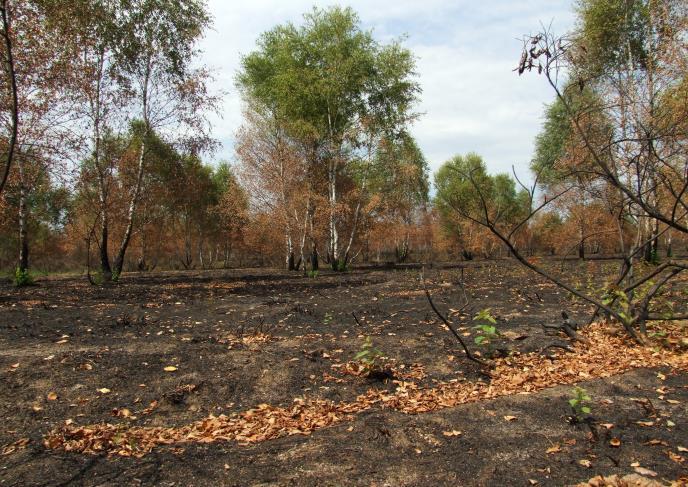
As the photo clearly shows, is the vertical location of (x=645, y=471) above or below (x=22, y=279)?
below

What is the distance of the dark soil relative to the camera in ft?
10.2

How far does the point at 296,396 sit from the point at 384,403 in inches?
36.7

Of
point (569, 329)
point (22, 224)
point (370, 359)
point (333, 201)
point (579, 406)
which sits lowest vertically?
point (579, 406)

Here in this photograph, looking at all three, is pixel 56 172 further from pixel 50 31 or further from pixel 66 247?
pixel 66 247

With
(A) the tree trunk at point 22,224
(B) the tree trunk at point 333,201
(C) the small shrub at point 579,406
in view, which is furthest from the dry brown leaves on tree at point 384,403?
(B) the tree trunk at point 333,201

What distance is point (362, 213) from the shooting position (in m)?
23.9

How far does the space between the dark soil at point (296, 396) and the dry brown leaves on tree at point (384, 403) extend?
6.2 inches

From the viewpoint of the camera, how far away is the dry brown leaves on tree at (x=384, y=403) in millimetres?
3664

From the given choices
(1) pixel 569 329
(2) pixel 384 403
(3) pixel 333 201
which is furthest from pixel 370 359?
(3) pixel 333 201

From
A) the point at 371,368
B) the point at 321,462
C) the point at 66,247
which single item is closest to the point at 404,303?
the point at 371,368

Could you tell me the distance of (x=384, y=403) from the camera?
4.41 metres

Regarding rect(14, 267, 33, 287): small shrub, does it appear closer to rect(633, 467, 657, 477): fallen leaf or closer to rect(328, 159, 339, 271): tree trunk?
rect(328, 159, 339, 271): tree trunk

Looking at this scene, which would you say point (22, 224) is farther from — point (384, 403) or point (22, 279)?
point (384, 403)

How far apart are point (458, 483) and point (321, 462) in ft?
3.18
